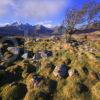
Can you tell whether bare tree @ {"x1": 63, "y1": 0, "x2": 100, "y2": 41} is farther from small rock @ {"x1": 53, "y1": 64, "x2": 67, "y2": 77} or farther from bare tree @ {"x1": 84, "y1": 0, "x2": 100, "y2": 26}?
small rock @ {"x1": 53, "y1": 64, "x2": 67, "y2": 77}

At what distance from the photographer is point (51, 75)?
89.1 feet

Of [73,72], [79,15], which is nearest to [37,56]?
[73,72]

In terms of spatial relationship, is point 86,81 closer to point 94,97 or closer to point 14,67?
point 94,97

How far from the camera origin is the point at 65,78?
26453 millimetres

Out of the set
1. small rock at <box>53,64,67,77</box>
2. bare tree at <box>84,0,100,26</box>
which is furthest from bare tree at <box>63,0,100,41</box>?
small rock at <box>53,64,67,77</box>

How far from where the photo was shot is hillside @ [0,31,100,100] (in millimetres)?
23250

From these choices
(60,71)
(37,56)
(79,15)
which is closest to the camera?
(60,71)

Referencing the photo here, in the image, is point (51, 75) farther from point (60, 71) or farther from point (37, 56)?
point (37, 56)

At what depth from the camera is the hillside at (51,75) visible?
915 inches

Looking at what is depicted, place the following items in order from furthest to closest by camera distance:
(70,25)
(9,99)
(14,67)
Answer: (70,25), (14,67), (9,99)

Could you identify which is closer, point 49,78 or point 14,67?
point 49,78

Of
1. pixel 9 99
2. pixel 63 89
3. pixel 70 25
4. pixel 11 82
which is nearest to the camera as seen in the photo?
pixel 9 99

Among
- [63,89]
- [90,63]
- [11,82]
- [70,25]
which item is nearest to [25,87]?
[11,82]

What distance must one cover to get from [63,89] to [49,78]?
2.99 m
